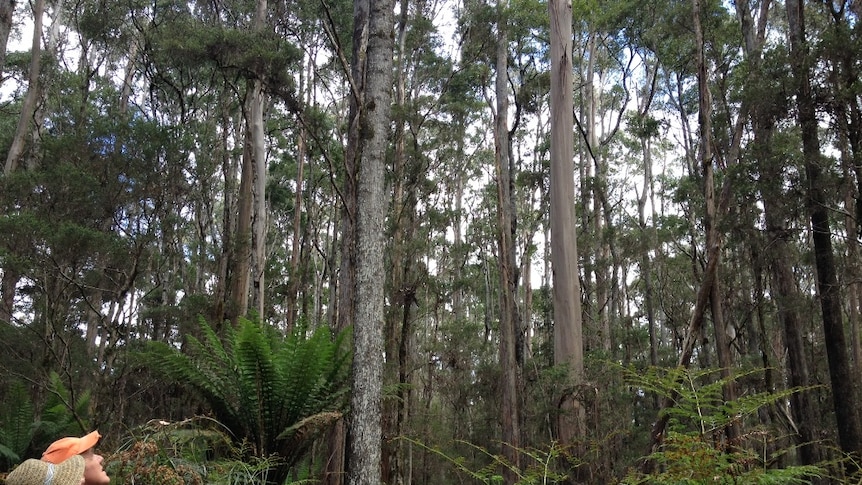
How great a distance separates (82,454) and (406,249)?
1094 centimetres

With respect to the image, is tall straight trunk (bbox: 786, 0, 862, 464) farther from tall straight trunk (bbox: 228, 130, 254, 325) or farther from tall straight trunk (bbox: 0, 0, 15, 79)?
tall straight trunk (bbox: 0, 0, 15, 79)

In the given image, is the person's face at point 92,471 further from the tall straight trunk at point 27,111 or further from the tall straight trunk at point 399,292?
the tall straight trunk at point 27,111

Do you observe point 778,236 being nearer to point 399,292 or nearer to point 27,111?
point 399,292

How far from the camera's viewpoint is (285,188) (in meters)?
22.1

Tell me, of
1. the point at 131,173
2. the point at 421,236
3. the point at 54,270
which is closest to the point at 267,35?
the point at 131,173

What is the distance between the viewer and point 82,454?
8.43 ft

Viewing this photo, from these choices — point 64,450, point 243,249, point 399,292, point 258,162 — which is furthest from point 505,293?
point 64,450

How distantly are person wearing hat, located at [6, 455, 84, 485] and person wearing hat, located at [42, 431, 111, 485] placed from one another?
57 mm

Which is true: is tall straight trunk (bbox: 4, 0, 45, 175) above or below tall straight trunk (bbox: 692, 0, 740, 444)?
above

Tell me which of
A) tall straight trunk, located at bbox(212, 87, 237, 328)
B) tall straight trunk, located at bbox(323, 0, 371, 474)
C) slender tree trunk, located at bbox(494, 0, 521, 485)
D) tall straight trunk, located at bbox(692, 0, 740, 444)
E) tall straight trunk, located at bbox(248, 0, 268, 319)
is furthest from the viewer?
tall straight trunk, located at bbox(248, 0, 268, 319)

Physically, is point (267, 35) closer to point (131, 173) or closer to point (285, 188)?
point (131, 173)

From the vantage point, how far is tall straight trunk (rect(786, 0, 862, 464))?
7.96 m

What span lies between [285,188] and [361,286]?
18.4 m

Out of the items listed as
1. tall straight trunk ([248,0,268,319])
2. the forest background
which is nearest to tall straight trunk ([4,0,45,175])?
the forest background
